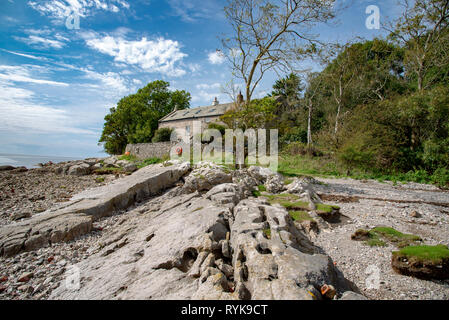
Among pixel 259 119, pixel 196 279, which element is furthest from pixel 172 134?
pixel 196 279

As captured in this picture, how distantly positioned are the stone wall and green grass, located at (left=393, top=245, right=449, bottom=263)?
20654 millimetres

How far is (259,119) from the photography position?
41.0 feet

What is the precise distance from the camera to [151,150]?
24.1 metres

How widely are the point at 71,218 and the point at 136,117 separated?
30806 millimetres

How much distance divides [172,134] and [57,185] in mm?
16865

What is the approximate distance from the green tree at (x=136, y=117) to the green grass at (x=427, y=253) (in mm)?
32784

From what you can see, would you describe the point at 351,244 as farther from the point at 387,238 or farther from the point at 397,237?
the point at 397,237

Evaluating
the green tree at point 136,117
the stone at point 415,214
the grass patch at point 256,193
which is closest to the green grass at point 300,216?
the grass patch at point 256,193

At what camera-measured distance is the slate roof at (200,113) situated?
100 ft

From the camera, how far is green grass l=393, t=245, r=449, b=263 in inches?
133

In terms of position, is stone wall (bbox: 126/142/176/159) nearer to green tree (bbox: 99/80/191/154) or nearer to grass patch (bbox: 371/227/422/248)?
green tree (bbox: 99/80/191/154)

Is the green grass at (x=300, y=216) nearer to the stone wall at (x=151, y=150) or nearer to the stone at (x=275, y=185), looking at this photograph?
the stone at (x=275, y=185)

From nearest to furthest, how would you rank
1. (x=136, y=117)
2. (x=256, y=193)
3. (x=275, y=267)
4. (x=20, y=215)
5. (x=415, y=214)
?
1. (x=275, y=267)
2. (x=415, y=214)
3. (x=20, y=215)
4. (x=256, y=193)
5. (x=136, y=117)

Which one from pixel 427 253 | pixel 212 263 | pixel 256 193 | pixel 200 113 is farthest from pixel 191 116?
pixel 427 253
